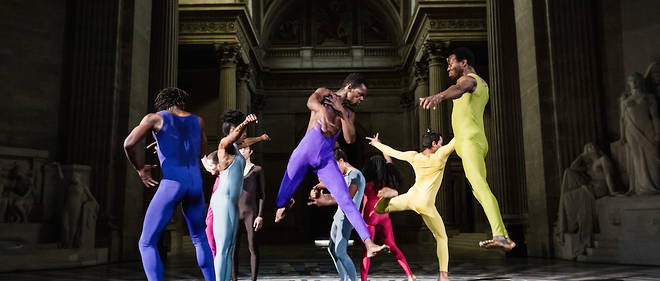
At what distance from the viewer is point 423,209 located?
5.74m

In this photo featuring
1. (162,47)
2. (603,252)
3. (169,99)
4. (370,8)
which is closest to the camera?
(169,99)

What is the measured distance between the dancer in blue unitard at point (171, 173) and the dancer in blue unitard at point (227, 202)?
21 centimetres

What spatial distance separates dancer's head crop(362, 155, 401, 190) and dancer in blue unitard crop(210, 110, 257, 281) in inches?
67.6

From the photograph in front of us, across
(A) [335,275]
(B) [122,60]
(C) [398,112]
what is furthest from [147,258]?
(C) [398,112]

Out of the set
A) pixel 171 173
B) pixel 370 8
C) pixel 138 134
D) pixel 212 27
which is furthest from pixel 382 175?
pixel 370 8

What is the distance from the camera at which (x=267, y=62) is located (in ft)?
105

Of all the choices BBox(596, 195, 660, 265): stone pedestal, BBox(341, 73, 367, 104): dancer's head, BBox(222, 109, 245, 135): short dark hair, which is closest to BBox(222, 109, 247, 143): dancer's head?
BBox(222, 109, 245, 135): short dark hair

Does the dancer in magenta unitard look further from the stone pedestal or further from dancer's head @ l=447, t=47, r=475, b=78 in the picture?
the stone pedestal

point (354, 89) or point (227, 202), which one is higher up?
point (354, 89)

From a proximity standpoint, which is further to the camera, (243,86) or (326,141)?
(243,86)

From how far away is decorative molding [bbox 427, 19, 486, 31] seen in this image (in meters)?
22.7

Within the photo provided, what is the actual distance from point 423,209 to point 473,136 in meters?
1.16

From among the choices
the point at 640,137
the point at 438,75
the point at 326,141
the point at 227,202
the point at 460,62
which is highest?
the point at 438,75

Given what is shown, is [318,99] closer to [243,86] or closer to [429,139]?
[429,139]
